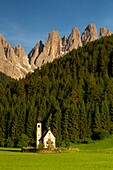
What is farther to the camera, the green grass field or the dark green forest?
the dark green forest

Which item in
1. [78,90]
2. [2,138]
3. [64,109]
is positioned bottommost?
[2,138]

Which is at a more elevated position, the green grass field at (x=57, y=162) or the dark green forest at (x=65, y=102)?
the dark green forest at (x=65, y=102)

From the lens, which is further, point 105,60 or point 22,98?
point 105,60

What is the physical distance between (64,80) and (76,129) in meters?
52.3

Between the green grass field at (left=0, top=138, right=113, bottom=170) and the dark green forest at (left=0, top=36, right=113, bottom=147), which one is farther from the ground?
the dark green forest at (left=0, top=36, right=113, bottom=147)

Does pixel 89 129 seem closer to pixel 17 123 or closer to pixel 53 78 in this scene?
pixel 17 123

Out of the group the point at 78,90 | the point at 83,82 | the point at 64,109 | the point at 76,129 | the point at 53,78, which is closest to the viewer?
the point at 76,129

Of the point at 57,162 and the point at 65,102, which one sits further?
the point at 65,102

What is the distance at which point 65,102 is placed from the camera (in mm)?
137250

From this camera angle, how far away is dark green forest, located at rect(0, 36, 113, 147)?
386ft

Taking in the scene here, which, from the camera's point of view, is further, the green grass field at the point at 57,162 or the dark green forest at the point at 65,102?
the dark green forest at the point at 65,102

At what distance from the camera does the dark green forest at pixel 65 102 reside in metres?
118

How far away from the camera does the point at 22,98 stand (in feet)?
502

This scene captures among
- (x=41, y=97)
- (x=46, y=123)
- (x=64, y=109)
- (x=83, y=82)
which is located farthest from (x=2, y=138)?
(x=83, y=82)
